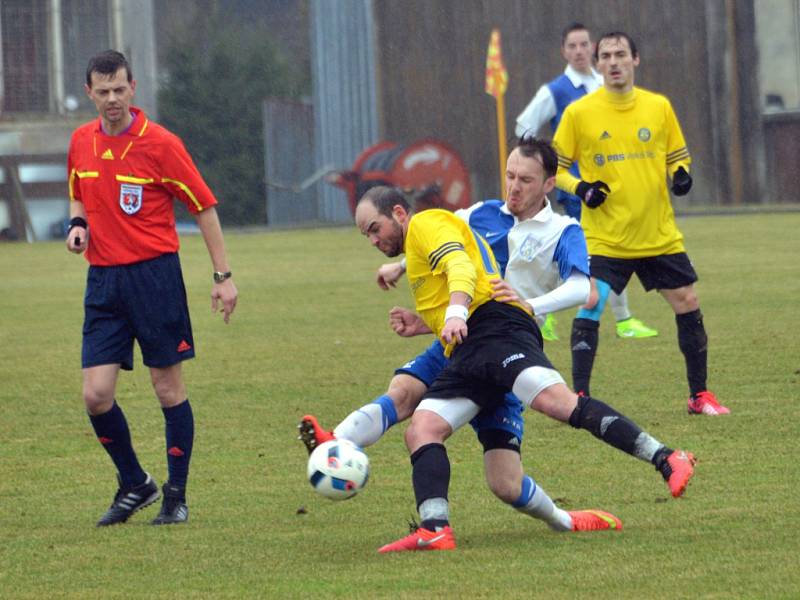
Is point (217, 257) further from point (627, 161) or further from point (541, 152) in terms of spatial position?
point (627, 161)

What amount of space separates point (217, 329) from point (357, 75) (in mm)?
21618

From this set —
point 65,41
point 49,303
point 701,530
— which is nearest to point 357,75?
point 65,41

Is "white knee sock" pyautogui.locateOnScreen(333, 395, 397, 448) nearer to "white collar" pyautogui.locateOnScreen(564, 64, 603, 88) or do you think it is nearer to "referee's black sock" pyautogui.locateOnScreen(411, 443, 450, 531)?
"referee's black sock" pyautogui.locateOnScreen(411, 443, 450, 531)

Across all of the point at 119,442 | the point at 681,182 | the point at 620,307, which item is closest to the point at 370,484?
the point at 119,442

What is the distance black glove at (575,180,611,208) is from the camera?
896cm

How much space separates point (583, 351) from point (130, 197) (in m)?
3.38

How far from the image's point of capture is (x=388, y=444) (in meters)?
8.59

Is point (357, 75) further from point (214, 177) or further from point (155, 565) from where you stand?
point (155, 565)

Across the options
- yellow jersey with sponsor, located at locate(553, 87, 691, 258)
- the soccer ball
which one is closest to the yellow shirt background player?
yellow jersey with sponsor, located at locate(553, 87, 691, 258)

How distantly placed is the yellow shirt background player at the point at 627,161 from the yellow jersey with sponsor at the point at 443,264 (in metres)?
3.14

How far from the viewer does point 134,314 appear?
6.71m

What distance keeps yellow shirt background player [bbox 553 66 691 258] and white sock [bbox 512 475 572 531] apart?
3.26m

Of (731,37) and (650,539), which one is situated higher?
(731,37)

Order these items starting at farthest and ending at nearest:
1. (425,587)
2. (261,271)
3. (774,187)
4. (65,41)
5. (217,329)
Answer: (65,41) → (774,187) → (261,271) → (217,329) → (425,587)
